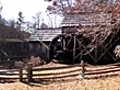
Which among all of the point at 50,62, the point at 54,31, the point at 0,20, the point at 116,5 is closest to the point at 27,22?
the point at 0,20

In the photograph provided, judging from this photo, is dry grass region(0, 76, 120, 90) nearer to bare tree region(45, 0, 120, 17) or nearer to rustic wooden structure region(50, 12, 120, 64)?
bare tree region(45, 0, 120, 17)

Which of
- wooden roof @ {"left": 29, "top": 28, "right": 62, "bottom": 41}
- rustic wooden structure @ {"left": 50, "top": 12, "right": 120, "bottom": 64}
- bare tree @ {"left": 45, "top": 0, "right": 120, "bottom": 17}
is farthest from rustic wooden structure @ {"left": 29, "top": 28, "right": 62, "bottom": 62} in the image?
bare tree @ {"left": 45, "top": 0, "right": 120, "bottom": 17}

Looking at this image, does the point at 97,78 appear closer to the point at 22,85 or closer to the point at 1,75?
the point at 22,85

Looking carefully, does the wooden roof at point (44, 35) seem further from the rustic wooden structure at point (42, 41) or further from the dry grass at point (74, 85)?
the dry grass at point (74, 85)

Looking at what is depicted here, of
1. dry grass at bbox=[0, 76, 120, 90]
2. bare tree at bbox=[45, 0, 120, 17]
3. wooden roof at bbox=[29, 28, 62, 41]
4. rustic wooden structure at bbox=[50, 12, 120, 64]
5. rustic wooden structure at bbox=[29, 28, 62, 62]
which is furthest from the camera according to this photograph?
wooden roof at bbox=[29, 28, 62, 41]

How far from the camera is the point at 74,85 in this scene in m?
14.6

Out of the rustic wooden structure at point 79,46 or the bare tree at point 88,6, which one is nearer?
the bare tree at point 88,6

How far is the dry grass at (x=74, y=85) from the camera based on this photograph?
14078 millimetres

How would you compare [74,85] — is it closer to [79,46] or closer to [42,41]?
[79,46]

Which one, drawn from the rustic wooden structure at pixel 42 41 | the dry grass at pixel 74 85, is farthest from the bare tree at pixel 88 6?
the rustic wooden structure at pixel 42 41

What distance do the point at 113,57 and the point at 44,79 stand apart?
28.8ft

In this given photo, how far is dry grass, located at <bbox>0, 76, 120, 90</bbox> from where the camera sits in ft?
46.2

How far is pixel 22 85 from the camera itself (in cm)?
1529

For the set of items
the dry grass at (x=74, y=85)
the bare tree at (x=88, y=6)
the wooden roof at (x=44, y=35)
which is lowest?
the dry grass at (x=74, y=85)
